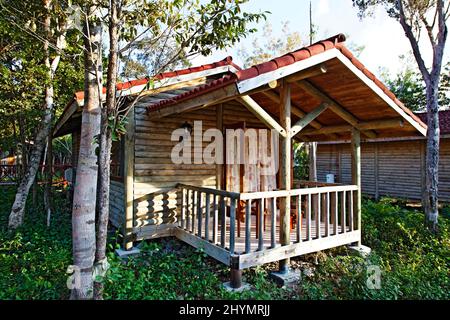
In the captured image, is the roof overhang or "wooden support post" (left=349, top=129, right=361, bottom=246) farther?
"wooden support post" (left=349, top=129, right=361, bottom=246)

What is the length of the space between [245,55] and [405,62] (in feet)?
48.7

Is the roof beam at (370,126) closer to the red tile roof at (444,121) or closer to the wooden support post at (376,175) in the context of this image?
the red tile roof at (444,121)

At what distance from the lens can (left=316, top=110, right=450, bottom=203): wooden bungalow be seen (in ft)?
31.7

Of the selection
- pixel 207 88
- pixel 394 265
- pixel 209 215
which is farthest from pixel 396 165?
pixel 207 88

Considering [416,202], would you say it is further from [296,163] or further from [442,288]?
[442,288]

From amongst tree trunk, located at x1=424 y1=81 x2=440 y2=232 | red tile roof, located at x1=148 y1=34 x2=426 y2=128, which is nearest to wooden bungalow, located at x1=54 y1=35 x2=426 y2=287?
red tile roof, located at x1=148 y1=34 x2=426 y2=128

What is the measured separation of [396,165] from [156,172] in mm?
10211

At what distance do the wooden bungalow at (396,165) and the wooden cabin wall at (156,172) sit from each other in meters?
8.17

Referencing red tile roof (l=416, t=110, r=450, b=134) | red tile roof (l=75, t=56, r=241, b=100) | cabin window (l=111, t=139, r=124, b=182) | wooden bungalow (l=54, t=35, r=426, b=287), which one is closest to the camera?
wooden bungalow (l=54, t=35, r=426, b=287)

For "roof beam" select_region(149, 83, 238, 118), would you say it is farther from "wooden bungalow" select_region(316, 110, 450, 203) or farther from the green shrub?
"wooden bungalow" select_region(316, 110, 450, 203)

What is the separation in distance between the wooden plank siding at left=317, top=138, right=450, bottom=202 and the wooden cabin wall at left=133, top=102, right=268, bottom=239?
9.07m

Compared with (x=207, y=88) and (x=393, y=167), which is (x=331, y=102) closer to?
(x=207, y=88)

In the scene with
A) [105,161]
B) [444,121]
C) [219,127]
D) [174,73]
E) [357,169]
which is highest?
[174,73]

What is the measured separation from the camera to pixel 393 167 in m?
11.2
